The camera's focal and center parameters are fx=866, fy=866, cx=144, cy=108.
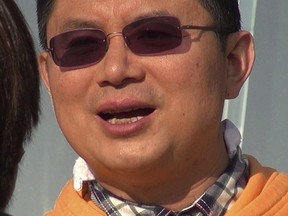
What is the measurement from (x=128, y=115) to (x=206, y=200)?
0.27m

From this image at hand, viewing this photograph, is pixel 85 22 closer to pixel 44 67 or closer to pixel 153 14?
pixel 153 14

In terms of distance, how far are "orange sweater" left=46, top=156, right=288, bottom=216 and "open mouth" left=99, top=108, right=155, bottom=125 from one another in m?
0.23

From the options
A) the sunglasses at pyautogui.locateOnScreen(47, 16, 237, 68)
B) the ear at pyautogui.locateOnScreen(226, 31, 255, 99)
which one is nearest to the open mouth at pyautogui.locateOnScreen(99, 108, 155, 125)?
the sunglasses at pyautogui.locateOnScreen(47, 16, 237, 68)

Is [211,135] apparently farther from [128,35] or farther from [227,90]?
[128,35]

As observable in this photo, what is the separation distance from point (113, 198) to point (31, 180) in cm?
132

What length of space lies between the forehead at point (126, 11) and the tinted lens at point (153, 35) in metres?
0.02

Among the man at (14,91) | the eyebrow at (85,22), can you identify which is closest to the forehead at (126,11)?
the eyebrow at (85,22)

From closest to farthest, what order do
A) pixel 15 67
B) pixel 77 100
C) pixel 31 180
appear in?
pixel 15 67 → pixel 77 100 → pixel 31 180

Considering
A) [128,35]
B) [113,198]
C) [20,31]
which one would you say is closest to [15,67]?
[20,31]

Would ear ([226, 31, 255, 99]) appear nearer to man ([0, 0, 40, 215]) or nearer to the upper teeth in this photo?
the upper teeth

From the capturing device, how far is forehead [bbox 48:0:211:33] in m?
1.87

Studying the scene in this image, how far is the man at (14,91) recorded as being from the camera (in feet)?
5.83

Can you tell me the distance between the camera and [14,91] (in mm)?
1797

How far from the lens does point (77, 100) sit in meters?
1.91
